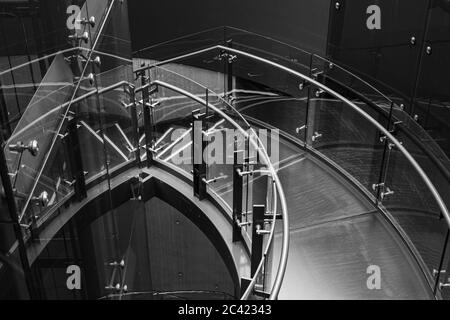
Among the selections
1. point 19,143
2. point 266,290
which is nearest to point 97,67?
point 19,143

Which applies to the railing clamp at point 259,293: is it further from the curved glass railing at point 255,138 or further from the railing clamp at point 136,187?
the railing clamp at point 136,187

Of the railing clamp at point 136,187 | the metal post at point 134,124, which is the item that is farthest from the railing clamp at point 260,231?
the metal post at point 134,124

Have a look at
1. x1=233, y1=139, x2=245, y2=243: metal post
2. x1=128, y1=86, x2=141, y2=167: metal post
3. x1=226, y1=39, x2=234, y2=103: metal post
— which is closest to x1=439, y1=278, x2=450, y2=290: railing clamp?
x1=233, y1=139, x2=245, y2=243: metal post

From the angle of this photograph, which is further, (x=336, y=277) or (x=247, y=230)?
(x=247, y=230)

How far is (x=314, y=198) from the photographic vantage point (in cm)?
538

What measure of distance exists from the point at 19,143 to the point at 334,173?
403 cm

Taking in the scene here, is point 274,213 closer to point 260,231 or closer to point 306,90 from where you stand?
point 260,231

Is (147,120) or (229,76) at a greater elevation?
(229,76)

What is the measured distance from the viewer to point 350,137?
211 inches

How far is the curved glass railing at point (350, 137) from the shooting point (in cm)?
419

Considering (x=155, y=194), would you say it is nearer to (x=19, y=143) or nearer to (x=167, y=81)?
(x=167, y=81)

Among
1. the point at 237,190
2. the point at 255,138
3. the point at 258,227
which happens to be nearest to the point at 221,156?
the point at 237,190

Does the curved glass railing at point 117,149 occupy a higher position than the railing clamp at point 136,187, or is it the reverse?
the curved glass railing at point 117,149

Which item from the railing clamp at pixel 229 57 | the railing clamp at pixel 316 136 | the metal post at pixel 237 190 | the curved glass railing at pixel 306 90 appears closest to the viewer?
the metal post at pixel 237 190
